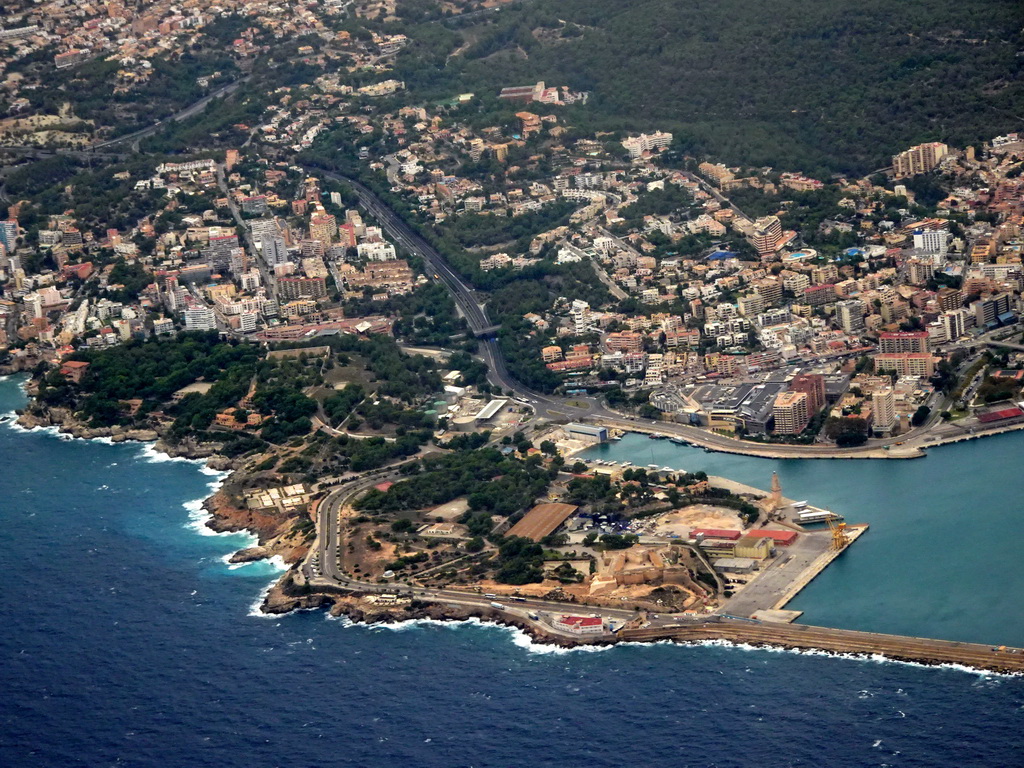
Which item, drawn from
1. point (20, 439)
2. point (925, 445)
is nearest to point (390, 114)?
point (20, 439)

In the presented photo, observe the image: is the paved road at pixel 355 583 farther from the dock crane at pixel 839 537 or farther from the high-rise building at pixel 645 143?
the high-rise building at pixel 645 143

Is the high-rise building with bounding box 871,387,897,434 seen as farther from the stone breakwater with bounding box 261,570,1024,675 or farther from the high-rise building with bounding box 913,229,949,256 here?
the stone breakwater with bounding box 261,570,1024,675

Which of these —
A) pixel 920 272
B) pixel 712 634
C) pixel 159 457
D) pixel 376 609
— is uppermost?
pixel 920 272

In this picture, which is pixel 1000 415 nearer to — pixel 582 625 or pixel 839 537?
pixel 839 537

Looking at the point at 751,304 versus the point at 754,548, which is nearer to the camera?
the point at 754,548

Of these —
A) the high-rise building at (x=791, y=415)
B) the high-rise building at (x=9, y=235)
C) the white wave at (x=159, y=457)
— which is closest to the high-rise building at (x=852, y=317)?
the high-rise building at (x=791, y=415)

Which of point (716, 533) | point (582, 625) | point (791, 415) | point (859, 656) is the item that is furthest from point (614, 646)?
point (791, 415)
